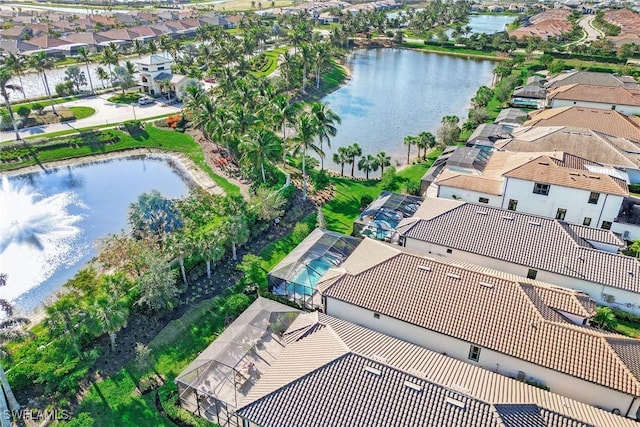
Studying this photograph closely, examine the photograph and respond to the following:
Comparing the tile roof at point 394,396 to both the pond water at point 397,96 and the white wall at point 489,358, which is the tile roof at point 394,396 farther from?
the pond water at point 397,96

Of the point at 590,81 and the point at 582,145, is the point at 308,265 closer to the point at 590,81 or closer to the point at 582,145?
the point at 582,145

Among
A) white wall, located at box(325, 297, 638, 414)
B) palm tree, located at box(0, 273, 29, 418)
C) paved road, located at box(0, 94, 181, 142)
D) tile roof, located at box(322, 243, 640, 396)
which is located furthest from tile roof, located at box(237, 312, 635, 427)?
paved road, located at box(0, 94, 181, 142)

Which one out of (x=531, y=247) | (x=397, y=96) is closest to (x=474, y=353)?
(x=531, y=247)

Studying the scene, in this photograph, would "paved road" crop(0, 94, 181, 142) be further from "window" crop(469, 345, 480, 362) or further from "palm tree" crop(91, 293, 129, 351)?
"window" crop(469, 345, 480, 362)

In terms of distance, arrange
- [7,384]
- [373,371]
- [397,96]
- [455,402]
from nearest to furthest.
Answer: [455,402] → [373,371] → [7,384] → [397,96]

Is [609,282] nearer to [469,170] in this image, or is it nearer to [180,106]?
[469,170]

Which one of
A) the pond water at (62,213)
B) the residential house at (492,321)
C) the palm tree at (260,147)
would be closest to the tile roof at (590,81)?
the palm tree at (260,147)
